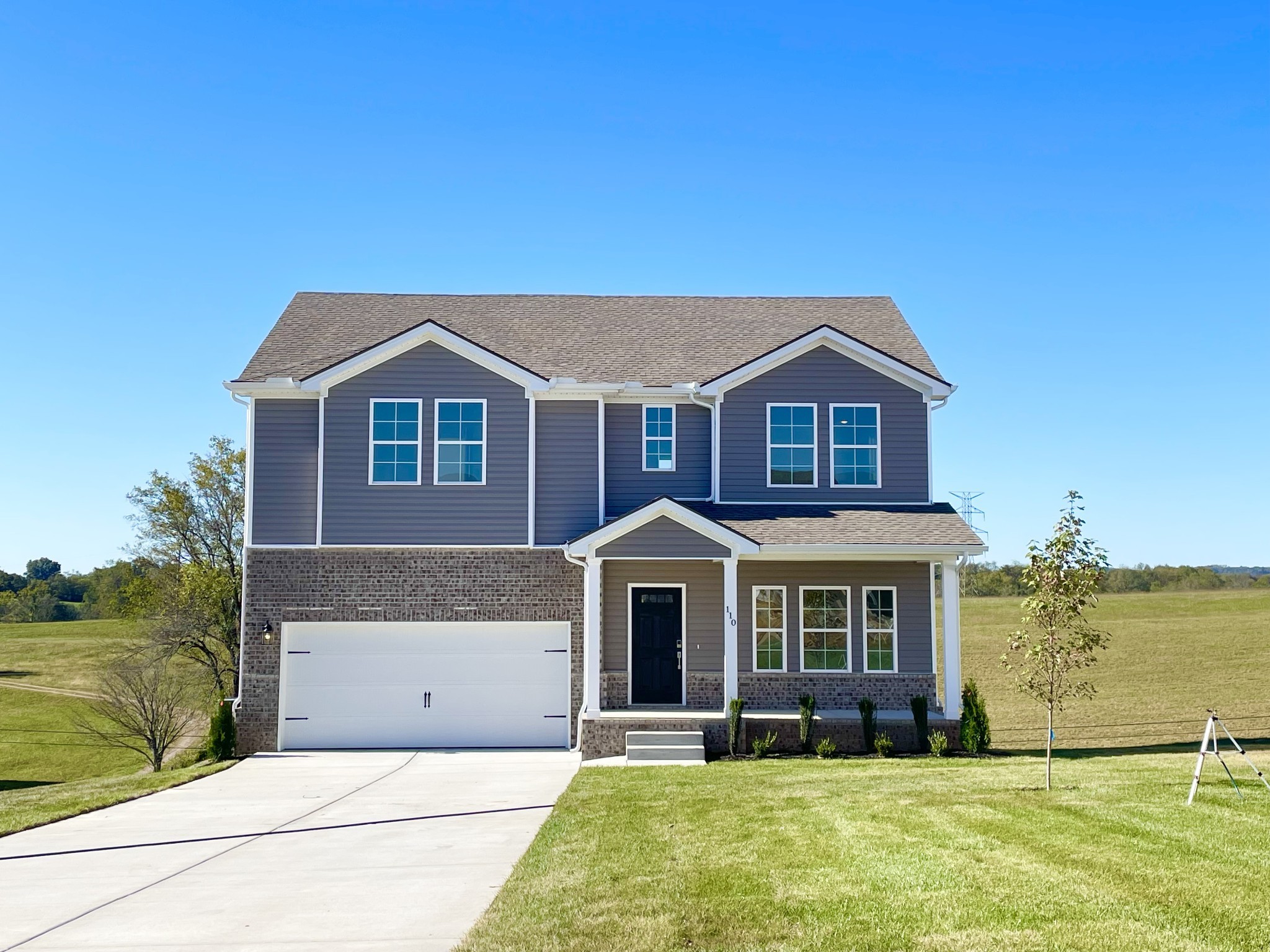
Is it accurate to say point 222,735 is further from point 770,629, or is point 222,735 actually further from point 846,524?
point 846,524

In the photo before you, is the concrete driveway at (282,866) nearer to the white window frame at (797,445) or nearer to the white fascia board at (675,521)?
the white fascia board at (675,521)

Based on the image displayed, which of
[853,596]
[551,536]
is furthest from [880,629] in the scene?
[551,536]

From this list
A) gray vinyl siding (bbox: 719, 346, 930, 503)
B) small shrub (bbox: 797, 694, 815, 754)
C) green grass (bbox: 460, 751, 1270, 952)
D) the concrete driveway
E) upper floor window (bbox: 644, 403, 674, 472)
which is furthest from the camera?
upper floor window (bbox: 644, 403, 674, 472)

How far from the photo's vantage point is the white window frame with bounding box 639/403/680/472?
20.6 meters

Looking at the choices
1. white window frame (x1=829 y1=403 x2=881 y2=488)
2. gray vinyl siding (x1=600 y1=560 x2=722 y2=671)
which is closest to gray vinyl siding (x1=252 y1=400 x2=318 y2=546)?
gray vinyl siding (x1=600 y1=560 x2=722 y2=671)

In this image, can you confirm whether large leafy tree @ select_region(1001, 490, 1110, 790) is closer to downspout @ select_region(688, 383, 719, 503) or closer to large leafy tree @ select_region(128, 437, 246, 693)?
downspout @ select_region(688, 383, 719, 503)

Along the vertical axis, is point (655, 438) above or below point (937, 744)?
above

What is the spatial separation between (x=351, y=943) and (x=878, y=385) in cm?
1558

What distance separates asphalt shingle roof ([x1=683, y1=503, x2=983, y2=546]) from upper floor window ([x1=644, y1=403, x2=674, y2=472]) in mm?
1072

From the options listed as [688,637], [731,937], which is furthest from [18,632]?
[731,937]

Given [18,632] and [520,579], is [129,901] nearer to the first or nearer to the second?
[520,579]

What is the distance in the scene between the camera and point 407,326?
2248 centimetres

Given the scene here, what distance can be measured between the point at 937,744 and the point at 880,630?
2.90m

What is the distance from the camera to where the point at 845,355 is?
2055 centimetres
